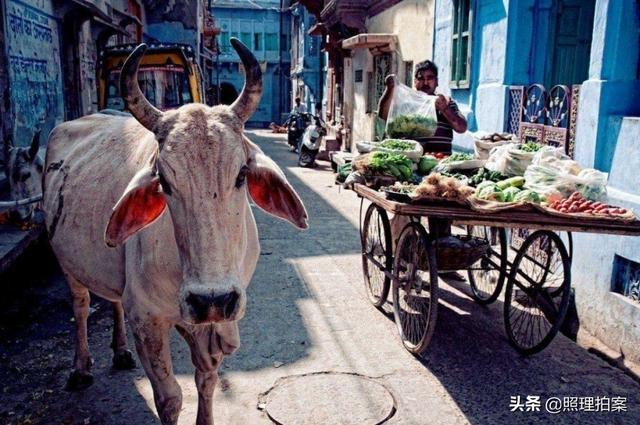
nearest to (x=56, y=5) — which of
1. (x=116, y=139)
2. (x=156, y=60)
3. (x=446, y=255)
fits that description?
(x=156, y=60)

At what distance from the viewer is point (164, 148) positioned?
232 cm

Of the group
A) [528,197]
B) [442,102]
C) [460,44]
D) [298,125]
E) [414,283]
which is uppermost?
[460,44]

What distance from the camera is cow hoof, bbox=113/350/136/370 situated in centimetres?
420

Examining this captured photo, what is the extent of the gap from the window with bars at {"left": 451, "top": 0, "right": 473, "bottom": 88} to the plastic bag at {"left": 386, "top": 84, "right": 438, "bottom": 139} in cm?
300

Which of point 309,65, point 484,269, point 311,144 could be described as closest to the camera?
point 484,269

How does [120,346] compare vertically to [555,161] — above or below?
below

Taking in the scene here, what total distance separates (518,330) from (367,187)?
1694 millimetres

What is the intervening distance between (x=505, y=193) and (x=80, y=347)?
3156 mm

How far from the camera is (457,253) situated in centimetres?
465

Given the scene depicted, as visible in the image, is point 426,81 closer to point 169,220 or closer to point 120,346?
point 120,346

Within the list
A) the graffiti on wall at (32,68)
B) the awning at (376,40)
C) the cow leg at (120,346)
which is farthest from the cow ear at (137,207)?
the awning at (376,40)

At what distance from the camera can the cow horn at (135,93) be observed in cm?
237

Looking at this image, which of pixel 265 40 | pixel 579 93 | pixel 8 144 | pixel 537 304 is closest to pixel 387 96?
pixel 579 93

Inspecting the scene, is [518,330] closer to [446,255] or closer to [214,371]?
[446,255]
